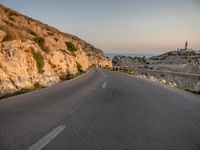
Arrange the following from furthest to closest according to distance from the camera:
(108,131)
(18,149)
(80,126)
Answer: (80,126) → (108,131) → (18,149)

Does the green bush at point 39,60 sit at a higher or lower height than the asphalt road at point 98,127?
higher

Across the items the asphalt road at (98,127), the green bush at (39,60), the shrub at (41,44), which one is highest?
the shrub at (41,44)

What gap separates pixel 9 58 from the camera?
572 inches

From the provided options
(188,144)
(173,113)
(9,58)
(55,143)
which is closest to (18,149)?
(55,143)

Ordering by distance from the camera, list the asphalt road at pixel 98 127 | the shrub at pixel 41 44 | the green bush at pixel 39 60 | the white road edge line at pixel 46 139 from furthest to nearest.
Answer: the shrub at pixel 41 44
the green bush at pixel 39 60
the asphalt road at pixel 98 127
the white road edge line at pixel 46 139

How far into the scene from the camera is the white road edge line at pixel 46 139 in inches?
175

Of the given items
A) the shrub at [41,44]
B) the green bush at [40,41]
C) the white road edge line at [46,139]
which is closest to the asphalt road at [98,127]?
the white road edge line at [46,139]

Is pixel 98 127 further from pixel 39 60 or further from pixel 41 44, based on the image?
pixel 41 44

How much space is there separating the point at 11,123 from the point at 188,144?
4172mm

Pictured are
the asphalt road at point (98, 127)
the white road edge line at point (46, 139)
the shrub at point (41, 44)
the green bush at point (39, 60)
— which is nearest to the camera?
the white road edge line at point (46, 139)

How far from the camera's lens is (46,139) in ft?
16.1

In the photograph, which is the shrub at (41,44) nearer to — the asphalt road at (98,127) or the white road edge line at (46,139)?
the asphalt road at (98,127)

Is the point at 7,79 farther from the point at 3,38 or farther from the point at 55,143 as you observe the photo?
the point at 55,143

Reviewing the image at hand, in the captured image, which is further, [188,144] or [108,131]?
[108,131]
